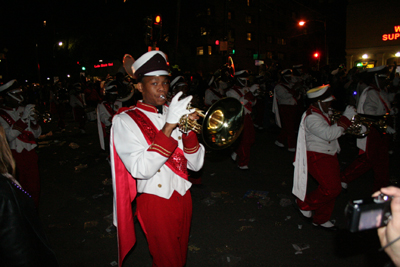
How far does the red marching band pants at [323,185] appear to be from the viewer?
12.7 feet

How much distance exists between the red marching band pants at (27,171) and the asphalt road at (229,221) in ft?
2.54

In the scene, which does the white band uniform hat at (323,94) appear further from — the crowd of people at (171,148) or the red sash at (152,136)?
the red sash at (152,136)

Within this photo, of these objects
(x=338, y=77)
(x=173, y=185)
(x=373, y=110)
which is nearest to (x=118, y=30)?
(x=338, y=77)

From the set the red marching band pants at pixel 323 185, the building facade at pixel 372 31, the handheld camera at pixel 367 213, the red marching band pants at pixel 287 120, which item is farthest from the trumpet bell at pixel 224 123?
the building facade at pixel 372 31

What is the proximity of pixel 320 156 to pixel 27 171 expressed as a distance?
5055 mm

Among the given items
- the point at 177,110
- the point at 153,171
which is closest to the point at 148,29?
the point at 177,110

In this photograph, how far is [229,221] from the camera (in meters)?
4.52

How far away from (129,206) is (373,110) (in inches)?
222

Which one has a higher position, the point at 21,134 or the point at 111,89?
the point at 111,89

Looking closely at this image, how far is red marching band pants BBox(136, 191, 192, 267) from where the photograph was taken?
7.23 feet

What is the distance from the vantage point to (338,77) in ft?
39.2

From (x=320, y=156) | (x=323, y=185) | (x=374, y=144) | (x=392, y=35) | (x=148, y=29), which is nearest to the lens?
(x=323, y=185)

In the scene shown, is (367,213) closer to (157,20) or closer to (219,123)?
(219,123)

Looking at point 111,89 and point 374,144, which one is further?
point 111,89
